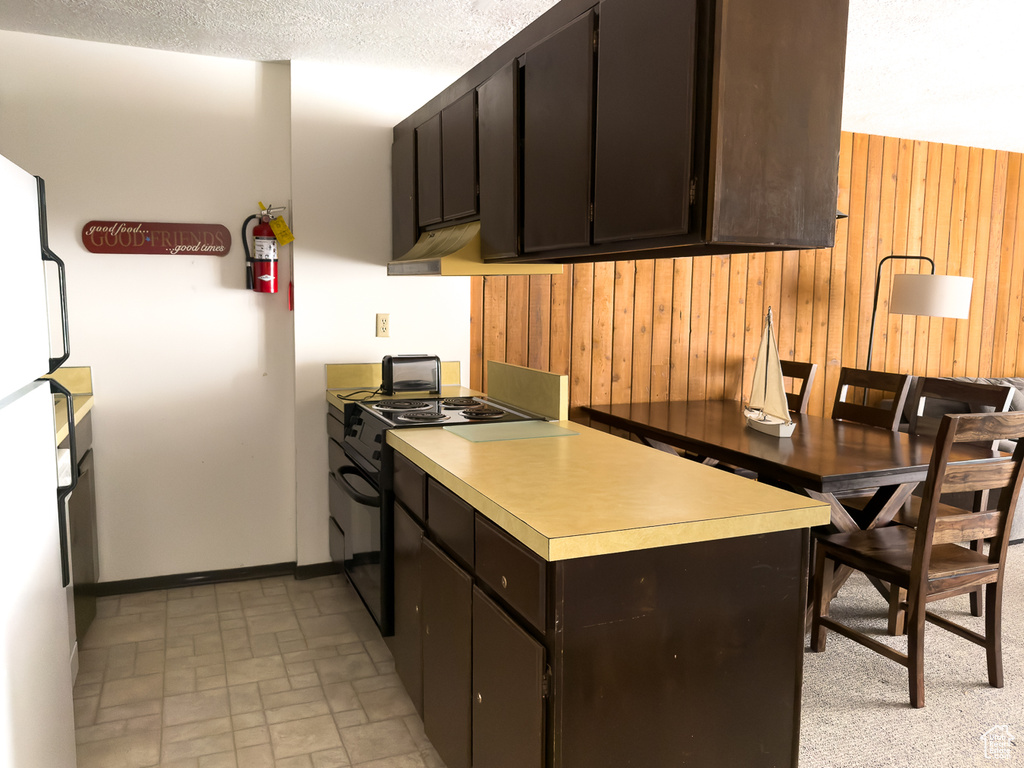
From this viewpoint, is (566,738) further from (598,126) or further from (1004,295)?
(1004,295)

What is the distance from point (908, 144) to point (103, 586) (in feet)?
17.2

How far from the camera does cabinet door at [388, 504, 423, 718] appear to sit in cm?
229

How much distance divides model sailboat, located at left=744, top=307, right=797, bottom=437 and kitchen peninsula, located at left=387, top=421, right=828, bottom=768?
138cm

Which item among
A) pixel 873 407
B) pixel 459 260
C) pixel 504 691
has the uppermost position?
pixel 459 260

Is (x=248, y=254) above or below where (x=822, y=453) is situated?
above

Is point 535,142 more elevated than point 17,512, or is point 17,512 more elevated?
point 535,142

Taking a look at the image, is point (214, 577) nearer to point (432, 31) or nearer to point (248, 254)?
point (248, 254)

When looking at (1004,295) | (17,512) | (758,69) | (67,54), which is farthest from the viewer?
(1004,295)

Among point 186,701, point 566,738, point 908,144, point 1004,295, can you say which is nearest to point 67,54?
point 186,701

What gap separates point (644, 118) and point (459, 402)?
1.67m

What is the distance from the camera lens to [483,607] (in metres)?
1.77

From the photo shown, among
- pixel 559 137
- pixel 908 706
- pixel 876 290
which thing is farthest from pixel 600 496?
pixel 876 290

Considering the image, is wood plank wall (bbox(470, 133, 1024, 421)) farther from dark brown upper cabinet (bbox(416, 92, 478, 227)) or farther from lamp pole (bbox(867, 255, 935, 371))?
dark brown upper cabinet (bbox(416, 92, 478, 227))

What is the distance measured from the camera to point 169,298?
134 inches
